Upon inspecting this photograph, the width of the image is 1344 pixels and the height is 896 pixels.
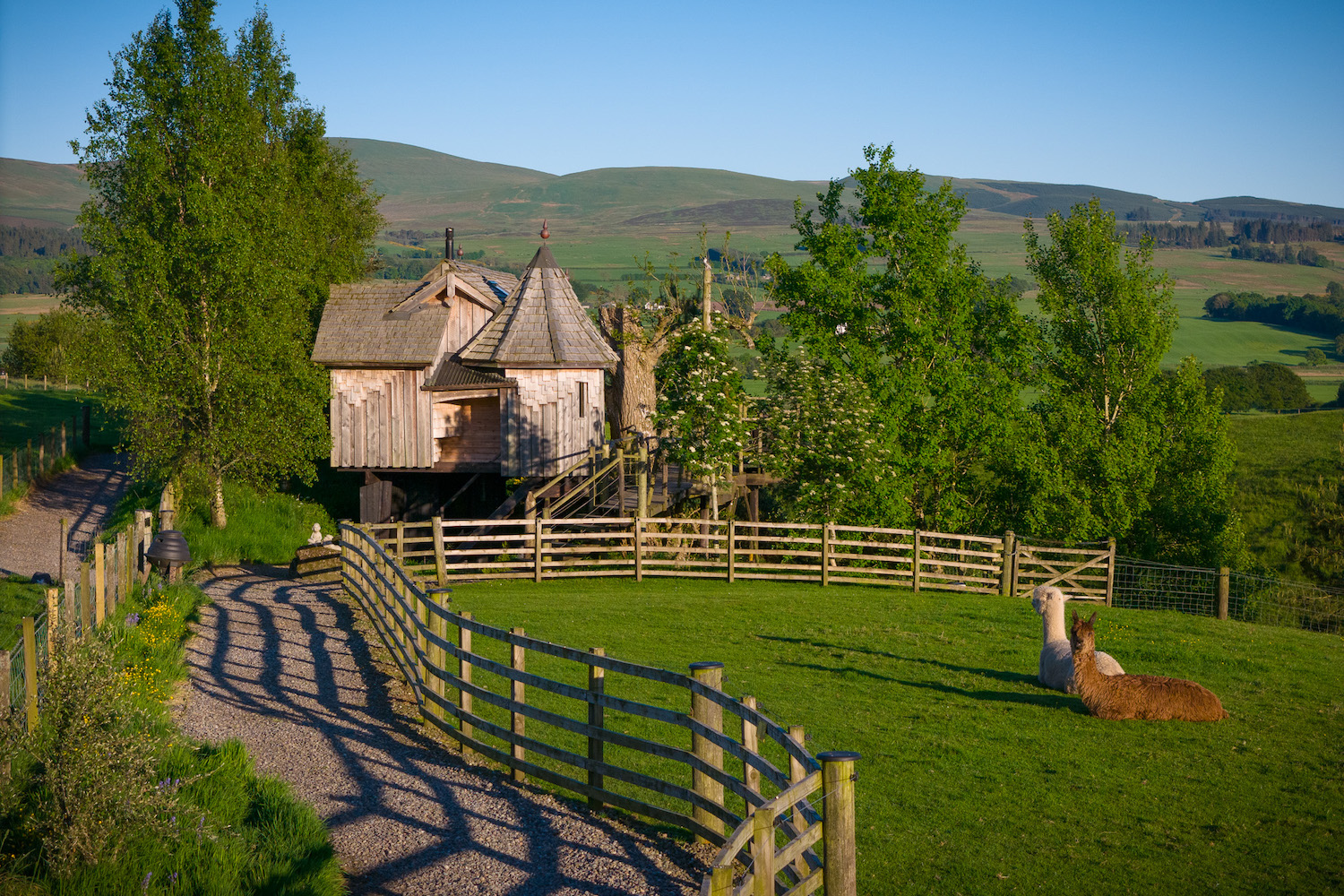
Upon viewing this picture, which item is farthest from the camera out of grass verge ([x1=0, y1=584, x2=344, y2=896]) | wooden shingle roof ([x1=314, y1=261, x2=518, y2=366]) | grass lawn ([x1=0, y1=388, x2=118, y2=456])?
grass lawn ([x1=0, y1=388, x2=118, y2=456])

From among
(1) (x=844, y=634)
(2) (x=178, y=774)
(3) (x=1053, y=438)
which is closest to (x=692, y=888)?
(2) (x=178, y=774)

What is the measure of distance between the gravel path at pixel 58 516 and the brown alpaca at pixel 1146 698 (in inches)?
771

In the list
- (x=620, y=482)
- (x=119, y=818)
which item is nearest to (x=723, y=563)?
(x=620, y=482)

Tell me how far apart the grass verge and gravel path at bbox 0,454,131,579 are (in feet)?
50.5

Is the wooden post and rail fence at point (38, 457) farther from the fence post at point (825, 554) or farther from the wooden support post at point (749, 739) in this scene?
the wooden support post at point (749, 739)

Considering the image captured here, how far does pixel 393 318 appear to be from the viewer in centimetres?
3238

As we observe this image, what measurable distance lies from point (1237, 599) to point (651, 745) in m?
25.8

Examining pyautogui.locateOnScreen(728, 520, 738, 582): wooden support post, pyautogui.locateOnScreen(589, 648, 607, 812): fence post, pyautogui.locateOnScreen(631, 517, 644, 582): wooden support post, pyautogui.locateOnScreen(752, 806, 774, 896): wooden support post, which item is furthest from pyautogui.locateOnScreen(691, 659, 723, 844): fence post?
pyautogui.locateOnScreen(728, 520, 738, 582): wooden support post

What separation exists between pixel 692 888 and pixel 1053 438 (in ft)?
107

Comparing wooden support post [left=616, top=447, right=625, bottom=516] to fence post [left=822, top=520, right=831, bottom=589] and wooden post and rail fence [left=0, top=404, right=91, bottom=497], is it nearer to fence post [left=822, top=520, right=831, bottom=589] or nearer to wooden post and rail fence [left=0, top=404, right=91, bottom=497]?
fence post [left=822, top=520, right=831, bottom=589]

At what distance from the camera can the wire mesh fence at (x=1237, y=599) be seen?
2427 centimetres

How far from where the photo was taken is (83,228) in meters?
28.5

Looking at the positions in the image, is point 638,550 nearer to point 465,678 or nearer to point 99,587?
point 99,587

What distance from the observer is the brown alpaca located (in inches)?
455
